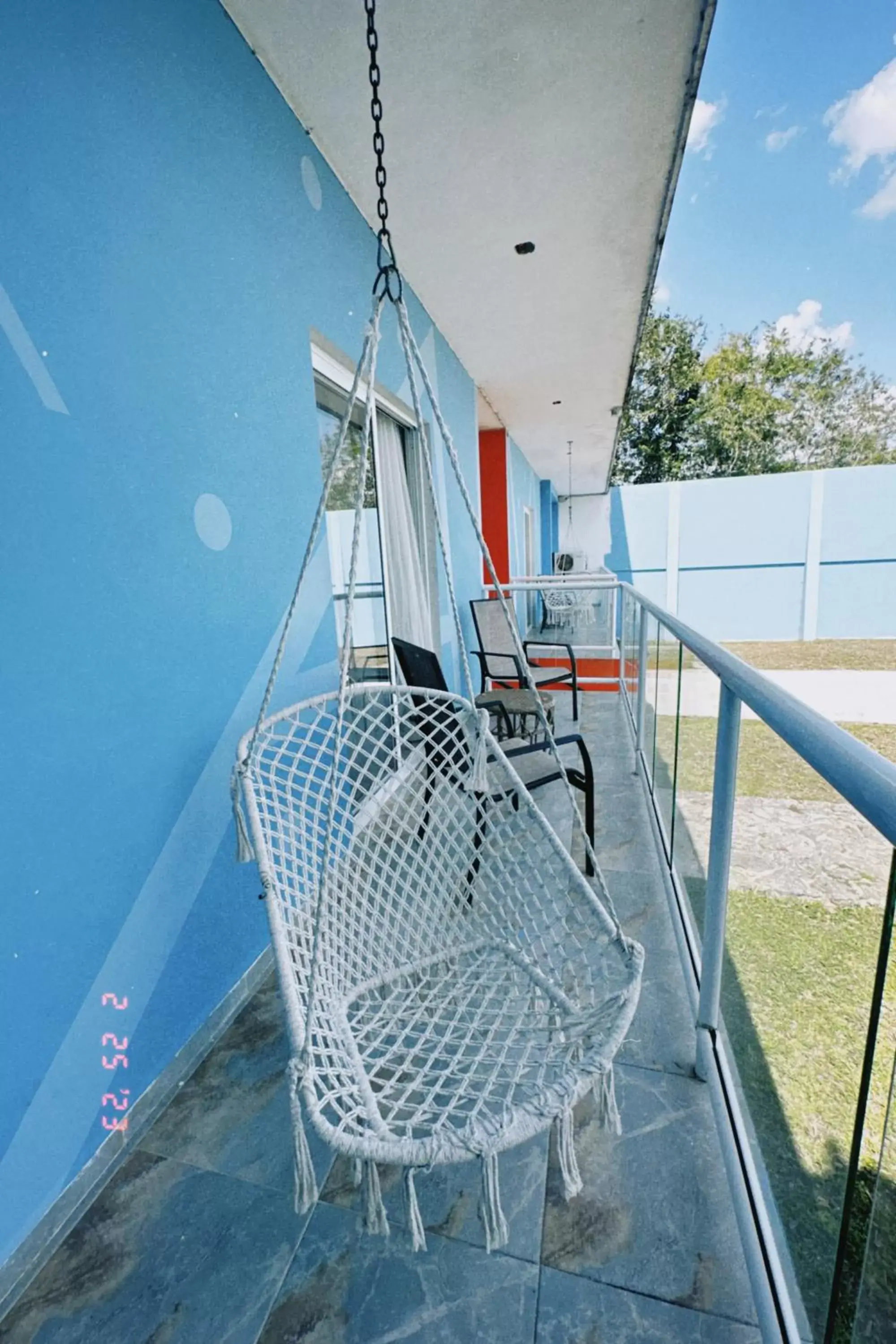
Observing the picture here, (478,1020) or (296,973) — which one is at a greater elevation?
(296,973)

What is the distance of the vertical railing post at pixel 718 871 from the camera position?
1.30 meters

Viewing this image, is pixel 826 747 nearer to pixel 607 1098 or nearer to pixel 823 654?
pixel 607 1098

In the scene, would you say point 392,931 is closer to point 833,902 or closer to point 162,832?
point 162,832

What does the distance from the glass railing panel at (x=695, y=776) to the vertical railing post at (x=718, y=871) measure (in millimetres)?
62

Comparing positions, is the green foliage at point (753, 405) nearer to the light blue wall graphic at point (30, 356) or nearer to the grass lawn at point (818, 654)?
the grass lawn at point (818, 654)

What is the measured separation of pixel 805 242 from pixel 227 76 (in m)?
22.1

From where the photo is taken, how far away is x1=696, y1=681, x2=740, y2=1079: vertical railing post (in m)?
1.30

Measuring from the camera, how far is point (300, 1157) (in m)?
0.93

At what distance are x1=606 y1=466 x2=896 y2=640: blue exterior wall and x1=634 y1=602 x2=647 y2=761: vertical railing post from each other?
32.3ft

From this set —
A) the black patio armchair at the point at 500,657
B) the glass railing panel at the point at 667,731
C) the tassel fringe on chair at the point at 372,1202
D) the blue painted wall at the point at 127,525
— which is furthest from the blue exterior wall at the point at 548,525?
the tassel fringe on chair at the point at 372,1202

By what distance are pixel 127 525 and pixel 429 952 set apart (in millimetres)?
1235

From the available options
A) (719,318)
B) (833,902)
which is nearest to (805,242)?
(719,318)

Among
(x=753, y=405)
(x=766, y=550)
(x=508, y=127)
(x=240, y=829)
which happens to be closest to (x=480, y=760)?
(x=240, y=829)

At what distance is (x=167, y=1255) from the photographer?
3.60ft
